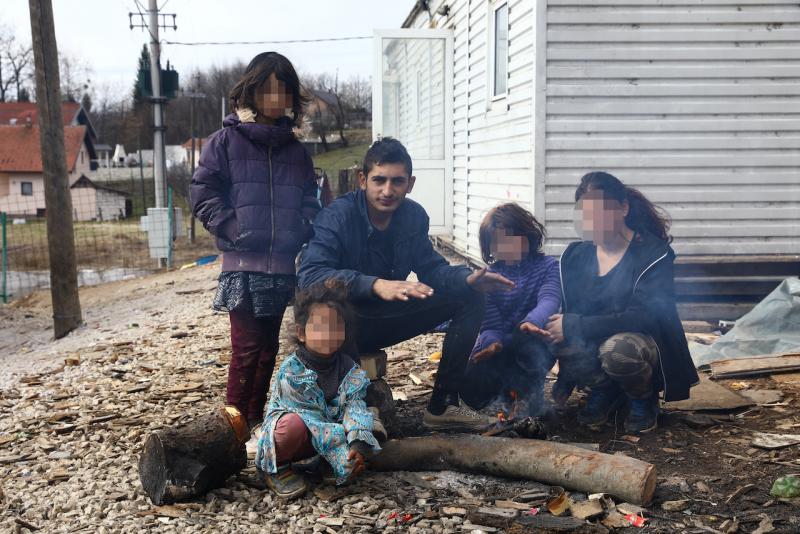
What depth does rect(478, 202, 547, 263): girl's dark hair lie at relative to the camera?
13.7 ft

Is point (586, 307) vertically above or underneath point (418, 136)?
underneath

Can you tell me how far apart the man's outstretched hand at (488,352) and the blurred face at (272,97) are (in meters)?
1.58

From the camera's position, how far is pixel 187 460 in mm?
3277

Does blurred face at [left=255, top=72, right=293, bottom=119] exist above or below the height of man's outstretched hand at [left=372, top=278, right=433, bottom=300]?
above

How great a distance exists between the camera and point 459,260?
11.4m

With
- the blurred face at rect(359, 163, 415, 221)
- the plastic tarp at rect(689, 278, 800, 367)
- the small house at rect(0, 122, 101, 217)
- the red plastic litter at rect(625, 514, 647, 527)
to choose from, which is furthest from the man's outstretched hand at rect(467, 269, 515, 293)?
the small house at rect(0, 122, 101, 217)

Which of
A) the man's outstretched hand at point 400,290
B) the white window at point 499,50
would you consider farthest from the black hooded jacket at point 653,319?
the white window at point 499,50

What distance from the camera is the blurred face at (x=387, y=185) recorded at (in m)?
3.93

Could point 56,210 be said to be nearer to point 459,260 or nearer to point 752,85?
point 459,260

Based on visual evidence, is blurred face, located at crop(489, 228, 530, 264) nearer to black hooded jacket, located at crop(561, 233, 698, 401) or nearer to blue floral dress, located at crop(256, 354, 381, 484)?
black hooded jacket, located at crop(561, 233, 698, 401)

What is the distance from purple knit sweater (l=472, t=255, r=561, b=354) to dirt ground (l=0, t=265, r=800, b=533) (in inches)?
21.5

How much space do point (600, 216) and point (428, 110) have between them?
29.8 ft

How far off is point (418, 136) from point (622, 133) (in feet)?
20.6

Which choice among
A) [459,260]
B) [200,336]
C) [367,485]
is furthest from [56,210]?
[367,485]
